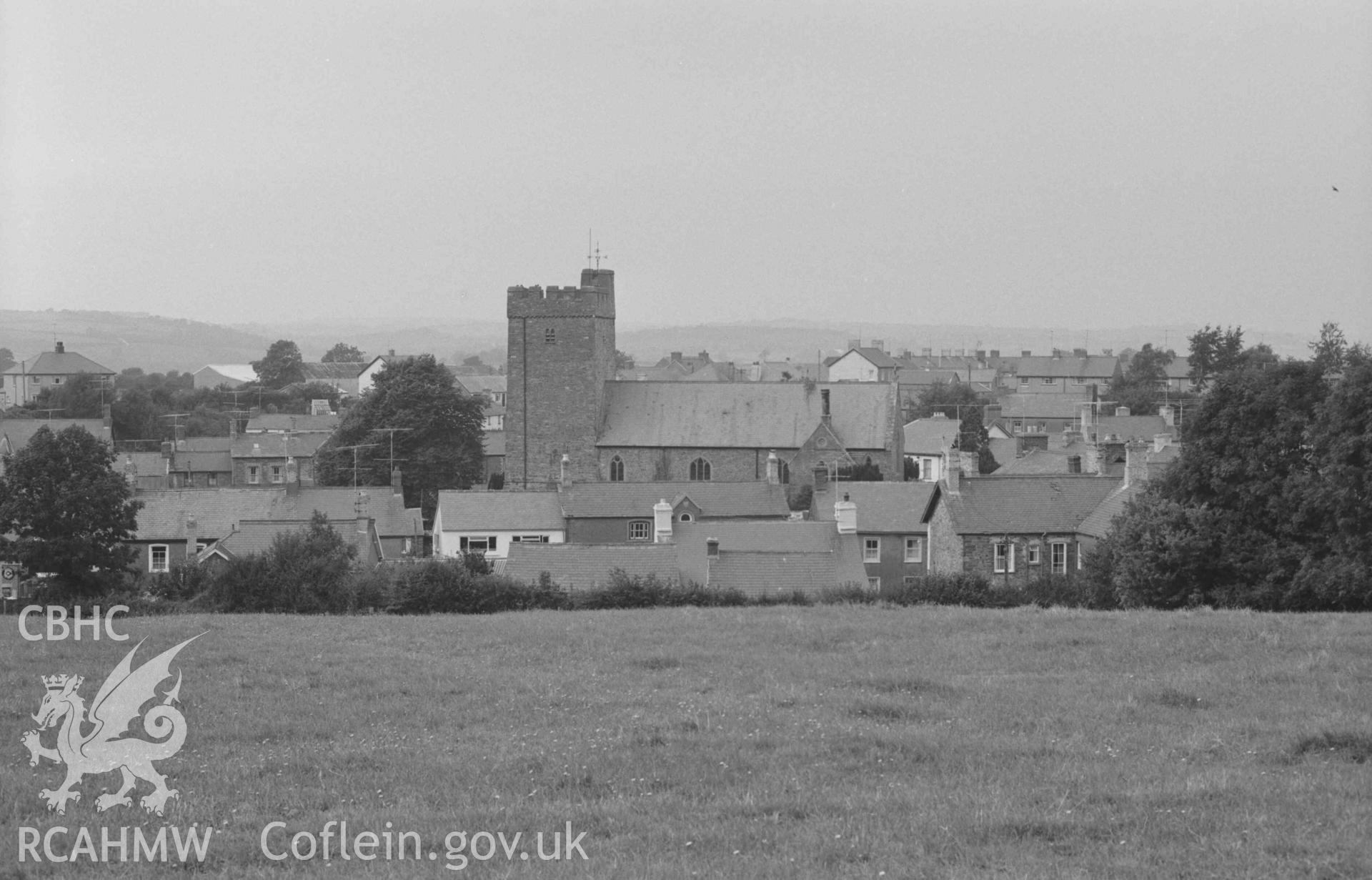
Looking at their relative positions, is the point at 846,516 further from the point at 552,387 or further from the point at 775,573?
the point at 552,387

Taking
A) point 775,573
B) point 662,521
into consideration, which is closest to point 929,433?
point 662,521

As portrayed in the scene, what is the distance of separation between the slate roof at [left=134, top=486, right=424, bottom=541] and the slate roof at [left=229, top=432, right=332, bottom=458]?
119 feet

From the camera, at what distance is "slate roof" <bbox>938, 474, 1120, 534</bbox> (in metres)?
49.6

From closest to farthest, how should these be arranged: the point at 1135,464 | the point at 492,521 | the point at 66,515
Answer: the point at 66,515 < the point at 1135,464 < the point at 492,521

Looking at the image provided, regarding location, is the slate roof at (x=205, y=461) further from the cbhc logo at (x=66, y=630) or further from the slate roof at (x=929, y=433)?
the cbhc logo at (x=66, y=630)

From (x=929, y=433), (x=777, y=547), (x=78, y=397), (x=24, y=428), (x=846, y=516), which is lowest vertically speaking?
(x=777, y=547)

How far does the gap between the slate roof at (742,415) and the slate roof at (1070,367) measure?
109644 mm

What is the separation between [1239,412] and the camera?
40.1 m

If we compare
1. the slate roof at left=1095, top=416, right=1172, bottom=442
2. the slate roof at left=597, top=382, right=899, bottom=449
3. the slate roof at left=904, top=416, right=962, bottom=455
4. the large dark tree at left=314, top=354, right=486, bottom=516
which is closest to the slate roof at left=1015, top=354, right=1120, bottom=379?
the slate roof at left=1095, top=416, right=1172, bottom=442

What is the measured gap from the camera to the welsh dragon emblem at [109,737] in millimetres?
11562

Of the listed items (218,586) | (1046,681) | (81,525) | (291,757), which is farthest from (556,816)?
(81,525)

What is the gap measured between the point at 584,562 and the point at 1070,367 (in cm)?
15621

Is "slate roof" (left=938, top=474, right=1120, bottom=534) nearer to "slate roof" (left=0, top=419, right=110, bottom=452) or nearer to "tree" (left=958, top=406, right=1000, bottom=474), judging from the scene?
"tree" (left=958, top=406, right=1000, bottom=474)

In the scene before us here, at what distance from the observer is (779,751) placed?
1309 centimetres
